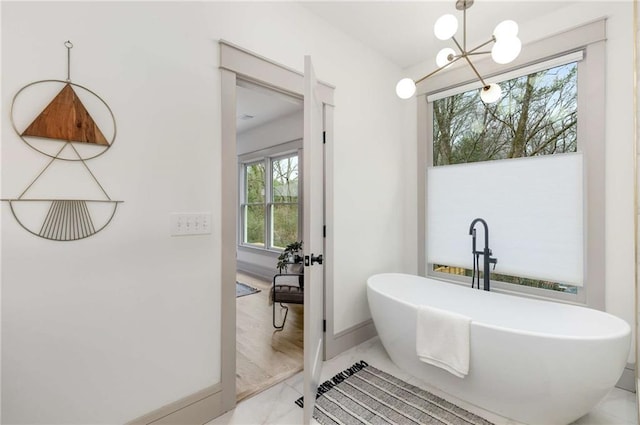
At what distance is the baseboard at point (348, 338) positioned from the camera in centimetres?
238

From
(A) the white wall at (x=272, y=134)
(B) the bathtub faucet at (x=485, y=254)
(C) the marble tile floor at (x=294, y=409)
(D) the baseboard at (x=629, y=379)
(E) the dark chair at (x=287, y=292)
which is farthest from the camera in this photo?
(A) the white wall at (x=272, y=134)

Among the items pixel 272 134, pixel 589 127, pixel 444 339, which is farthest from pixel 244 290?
pixel 589 127

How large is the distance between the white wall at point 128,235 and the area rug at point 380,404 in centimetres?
75

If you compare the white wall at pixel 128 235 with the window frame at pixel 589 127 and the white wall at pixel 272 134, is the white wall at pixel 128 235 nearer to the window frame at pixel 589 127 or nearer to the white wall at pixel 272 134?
the window frame at pixel 589 127

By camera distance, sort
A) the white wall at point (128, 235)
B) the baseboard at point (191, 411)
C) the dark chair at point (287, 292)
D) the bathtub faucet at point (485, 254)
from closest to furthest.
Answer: the white wall at point (128, 235) → the baseboard at point (191, 411) → the bathtub faucet at point (485, 254) → the dark chair at point (287, 292)

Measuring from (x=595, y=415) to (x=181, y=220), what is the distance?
105 inches

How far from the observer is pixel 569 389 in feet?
4.72

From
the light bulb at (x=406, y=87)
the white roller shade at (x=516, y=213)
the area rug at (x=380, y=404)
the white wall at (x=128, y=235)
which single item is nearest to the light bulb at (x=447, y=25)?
the light bulb at (x=406, y=87)

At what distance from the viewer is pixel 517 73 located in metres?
2.37

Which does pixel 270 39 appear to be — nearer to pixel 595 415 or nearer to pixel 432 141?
pixel 432 141

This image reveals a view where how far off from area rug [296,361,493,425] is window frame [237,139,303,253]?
2514mm

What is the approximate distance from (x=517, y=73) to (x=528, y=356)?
7.21ft

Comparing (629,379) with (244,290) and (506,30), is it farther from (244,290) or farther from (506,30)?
(244,290)

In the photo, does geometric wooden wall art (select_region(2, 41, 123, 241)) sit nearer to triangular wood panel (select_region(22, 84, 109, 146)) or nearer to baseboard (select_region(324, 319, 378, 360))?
triangular wood panel (select_region(22, 84, 109, 146))
